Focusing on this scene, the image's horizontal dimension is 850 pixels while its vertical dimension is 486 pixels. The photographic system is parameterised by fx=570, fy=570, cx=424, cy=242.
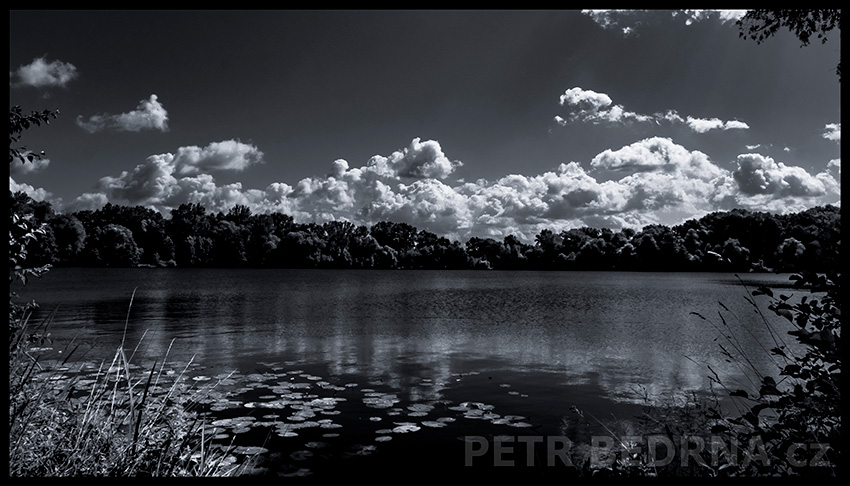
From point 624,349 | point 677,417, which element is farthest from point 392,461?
point 624,349

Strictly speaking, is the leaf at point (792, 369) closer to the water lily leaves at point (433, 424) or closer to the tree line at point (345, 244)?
the water lily leaves at point (433, 424)

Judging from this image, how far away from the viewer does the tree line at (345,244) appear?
364 feet

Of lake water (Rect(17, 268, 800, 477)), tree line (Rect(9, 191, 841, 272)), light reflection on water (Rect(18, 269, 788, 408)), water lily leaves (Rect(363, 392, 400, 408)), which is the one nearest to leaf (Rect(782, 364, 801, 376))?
lake water (Rect(17, 268, 800, 477))

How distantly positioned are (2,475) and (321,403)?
32.1ft

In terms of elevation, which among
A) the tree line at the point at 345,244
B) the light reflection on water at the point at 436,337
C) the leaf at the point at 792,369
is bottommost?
the light reflection on water at the point at 436,337

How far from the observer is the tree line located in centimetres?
11088

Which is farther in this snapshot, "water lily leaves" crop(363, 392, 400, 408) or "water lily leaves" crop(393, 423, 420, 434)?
"water lily leaves" crop(363, 392, 400, 408)

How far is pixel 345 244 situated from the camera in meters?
154

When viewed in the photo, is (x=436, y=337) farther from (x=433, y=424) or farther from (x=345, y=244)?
(x=345, y=244)

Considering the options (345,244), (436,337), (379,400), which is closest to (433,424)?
(379,400)

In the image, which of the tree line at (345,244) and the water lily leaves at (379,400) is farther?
the tree line at (345,244)

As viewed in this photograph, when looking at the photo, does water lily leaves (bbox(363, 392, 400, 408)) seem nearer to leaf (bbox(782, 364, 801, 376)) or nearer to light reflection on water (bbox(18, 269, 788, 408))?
light reflection on water (bbox(18, 269, 788, 408))

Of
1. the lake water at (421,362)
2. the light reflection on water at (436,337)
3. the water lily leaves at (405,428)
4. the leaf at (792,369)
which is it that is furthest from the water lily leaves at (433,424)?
the leaf at (792,369)
